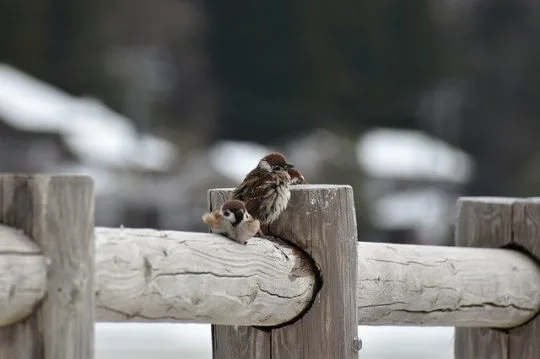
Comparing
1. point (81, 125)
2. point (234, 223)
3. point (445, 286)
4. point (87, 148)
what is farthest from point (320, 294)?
point (81, 125)

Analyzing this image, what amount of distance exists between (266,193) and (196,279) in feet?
2.03

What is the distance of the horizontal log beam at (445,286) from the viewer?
3.78 meters

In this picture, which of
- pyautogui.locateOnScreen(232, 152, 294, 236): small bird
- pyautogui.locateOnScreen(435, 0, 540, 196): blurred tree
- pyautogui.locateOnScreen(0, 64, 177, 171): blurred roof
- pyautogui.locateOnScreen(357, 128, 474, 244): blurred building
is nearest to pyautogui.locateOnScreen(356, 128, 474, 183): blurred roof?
pyautogui.locateOnScreen(357, 128, 474, 244): blurred building

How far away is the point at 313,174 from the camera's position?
3750 cm

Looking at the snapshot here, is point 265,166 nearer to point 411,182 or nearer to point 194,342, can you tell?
point 194,342

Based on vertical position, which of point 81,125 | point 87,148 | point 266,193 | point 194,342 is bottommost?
point 194,342

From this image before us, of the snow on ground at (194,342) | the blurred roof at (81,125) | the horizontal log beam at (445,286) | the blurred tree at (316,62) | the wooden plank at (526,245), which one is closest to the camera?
the horizontal log beam at (445,286)

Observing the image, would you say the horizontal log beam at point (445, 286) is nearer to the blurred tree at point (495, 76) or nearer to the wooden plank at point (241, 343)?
the wooden plank at point (241, 343)

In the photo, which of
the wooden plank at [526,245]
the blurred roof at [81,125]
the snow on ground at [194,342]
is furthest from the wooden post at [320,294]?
the blurred roof at [81,125]

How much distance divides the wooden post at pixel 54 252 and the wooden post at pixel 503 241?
1940 millimetres

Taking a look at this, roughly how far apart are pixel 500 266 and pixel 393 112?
5182cm

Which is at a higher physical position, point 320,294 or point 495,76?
point 495,76

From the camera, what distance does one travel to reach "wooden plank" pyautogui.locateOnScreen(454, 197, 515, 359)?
437 cm

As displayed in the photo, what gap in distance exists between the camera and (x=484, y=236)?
174 inches
